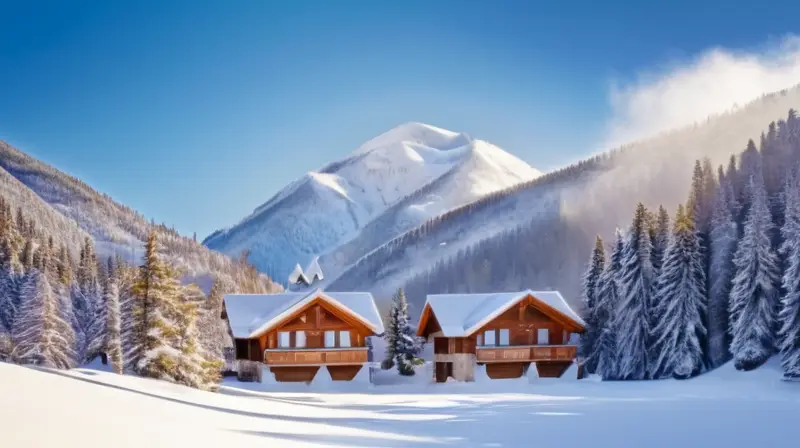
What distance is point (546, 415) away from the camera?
2336cm

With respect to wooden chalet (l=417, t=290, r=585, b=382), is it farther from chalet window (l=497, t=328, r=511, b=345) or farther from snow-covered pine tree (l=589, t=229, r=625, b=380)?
snow-covered pine tree (l=589, t=229, r=625, b=380)

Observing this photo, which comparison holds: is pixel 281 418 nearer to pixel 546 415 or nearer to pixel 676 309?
pixel 546 415

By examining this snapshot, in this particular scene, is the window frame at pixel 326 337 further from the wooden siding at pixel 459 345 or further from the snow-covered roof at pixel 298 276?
the snow-covered roof at pixel 298 276

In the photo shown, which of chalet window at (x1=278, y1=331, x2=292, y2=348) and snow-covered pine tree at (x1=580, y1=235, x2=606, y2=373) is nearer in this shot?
chalet window at (x1=278, y1=331, x2=292, y2=348)

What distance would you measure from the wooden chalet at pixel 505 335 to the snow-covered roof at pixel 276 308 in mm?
4288

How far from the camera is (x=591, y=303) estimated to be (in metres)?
50.8

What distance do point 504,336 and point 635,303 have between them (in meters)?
8.70

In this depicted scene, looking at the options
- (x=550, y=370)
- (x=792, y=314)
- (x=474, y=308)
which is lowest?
(x=550, y=370)

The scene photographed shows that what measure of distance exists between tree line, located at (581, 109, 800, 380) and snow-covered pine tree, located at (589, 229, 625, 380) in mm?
66

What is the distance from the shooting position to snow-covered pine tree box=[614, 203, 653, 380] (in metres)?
45.0

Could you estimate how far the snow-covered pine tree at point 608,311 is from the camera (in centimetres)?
4722

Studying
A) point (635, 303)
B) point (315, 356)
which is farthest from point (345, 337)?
point (635, 303)

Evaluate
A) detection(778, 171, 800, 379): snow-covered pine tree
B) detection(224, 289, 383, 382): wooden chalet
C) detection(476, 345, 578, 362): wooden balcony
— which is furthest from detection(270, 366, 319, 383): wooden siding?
detection(778, 171, 800, 379): snow-covered pine tree

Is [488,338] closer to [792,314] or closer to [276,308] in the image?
[276,308]
